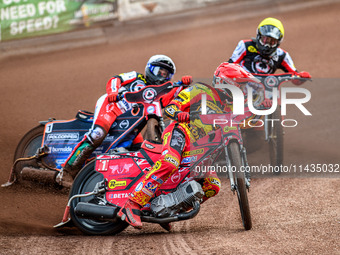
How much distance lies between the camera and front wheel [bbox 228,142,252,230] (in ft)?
21.5

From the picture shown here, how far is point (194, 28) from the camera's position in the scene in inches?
779

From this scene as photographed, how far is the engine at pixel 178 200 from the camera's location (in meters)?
6.67

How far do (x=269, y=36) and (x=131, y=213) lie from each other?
5213 mm

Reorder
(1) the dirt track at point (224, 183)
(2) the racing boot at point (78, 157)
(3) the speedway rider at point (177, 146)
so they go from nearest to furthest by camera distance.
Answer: (1) the dirt track at point (224, 183) → (3) the speedway rider at point (177, 146) → (2) the racing boot at point (78, 157)

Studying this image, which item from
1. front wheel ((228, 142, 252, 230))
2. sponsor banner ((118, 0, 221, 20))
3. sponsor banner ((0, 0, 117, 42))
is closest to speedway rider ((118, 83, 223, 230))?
front wheel ((228, 142, 252, 230))

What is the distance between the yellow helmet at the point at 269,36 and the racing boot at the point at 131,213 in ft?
16.7

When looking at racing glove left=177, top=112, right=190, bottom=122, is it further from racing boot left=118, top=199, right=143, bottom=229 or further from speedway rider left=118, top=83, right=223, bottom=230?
racing boot left=118, top=199, right=143, bottom=229

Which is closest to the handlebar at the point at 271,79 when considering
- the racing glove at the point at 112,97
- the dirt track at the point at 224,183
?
the dirt track at the point at 224,183

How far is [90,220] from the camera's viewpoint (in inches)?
277

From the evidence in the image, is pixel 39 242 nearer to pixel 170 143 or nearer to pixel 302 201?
pixel 170 143

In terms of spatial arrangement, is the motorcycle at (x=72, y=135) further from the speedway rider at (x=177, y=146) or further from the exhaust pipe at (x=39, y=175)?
the speedway rider at (x=177, y=146)

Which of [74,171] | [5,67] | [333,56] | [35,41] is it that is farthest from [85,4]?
[74,171]

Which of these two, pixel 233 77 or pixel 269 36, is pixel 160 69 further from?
pixel 269 36

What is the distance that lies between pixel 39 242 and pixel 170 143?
5.68 feet
